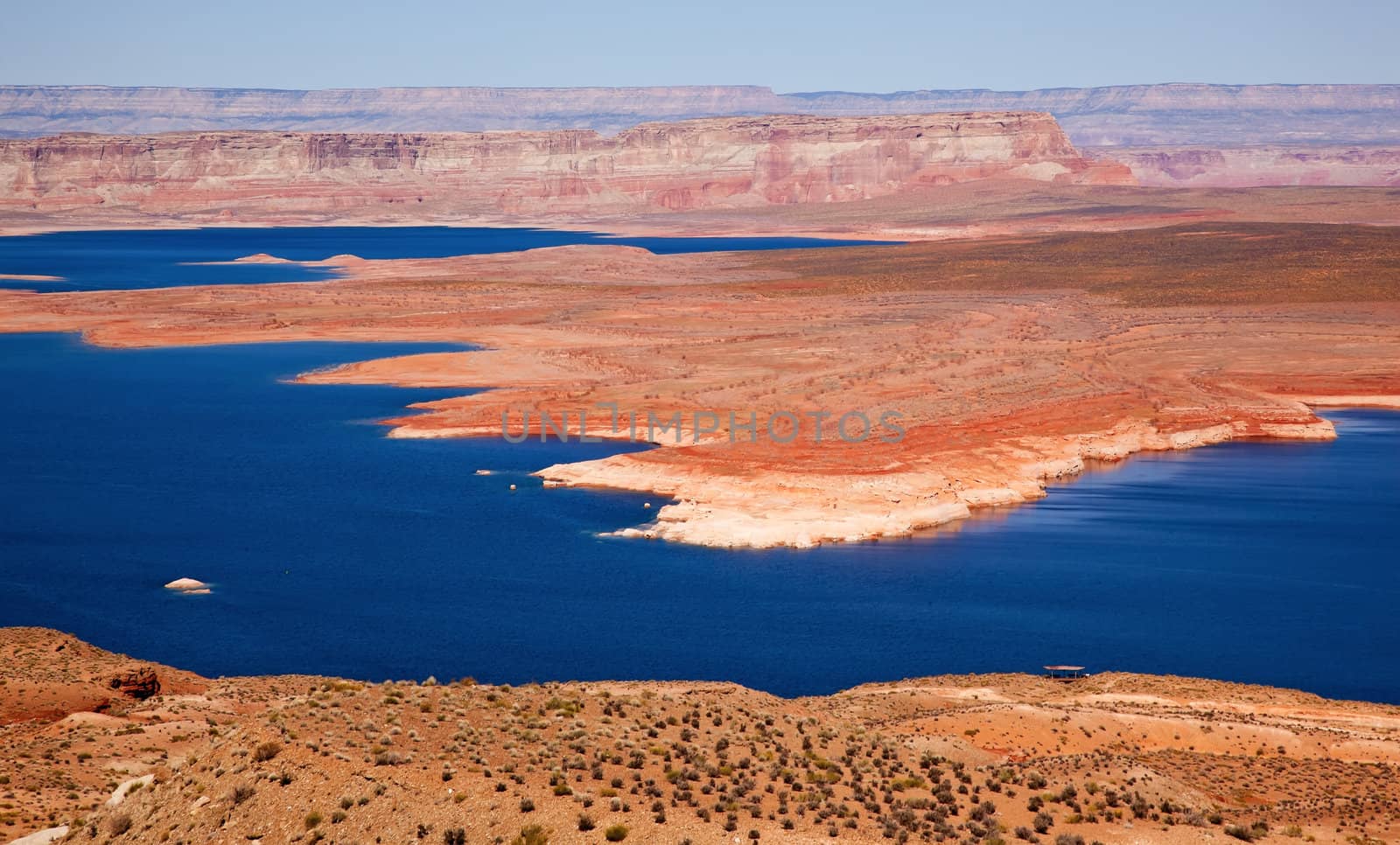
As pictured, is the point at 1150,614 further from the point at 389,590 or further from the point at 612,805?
the point at 612,805

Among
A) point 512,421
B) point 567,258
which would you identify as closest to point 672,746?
point 512,421

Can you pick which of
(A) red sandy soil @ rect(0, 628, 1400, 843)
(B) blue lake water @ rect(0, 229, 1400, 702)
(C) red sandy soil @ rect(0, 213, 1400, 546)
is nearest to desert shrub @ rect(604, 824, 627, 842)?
(A) red sandy soil @ rect(0, 628, 1400, 843)

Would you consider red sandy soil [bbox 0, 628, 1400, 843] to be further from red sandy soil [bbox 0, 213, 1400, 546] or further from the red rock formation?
red sandy soil [bbox 0, 213, 1400, 546]

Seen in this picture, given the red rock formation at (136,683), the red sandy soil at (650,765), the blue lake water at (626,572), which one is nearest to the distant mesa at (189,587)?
the blue lake water at (626,572)

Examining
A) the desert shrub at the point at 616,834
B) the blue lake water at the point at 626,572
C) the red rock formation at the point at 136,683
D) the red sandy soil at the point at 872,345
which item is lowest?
the blue lake water at the point at 626,572

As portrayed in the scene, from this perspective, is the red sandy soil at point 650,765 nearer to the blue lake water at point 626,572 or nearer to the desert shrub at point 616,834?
the desert shrub at point 616,834

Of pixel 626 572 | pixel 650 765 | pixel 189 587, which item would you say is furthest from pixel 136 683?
pixel 626 572

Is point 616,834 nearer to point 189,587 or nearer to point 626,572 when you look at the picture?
point 626,572

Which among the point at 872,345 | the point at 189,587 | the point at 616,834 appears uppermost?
the point at 616,834
